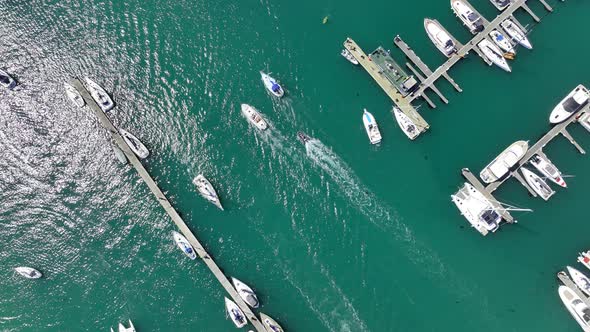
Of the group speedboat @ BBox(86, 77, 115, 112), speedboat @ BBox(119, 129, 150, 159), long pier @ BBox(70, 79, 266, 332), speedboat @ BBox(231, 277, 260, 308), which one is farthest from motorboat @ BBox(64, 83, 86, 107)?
speedboat @ BBox(231, 277, 260, 308)

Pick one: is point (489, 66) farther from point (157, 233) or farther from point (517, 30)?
point (157, 233)

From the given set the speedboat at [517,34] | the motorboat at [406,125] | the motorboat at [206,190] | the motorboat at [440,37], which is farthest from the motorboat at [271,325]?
the speedboat at [517,34]

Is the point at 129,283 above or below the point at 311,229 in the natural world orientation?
above

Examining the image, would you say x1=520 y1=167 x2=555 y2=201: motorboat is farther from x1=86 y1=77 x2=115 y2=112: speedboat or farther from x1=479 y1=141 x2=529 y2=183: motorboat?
x1=86 y1=77 x2=115 y2=112: speedboat

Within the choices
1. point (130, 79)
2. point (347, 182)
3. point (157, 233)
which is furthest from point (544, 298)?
point (130, 79)

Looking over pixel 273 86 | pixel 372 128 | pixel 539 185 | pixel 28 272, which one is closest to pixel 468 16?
pixel 372 128
